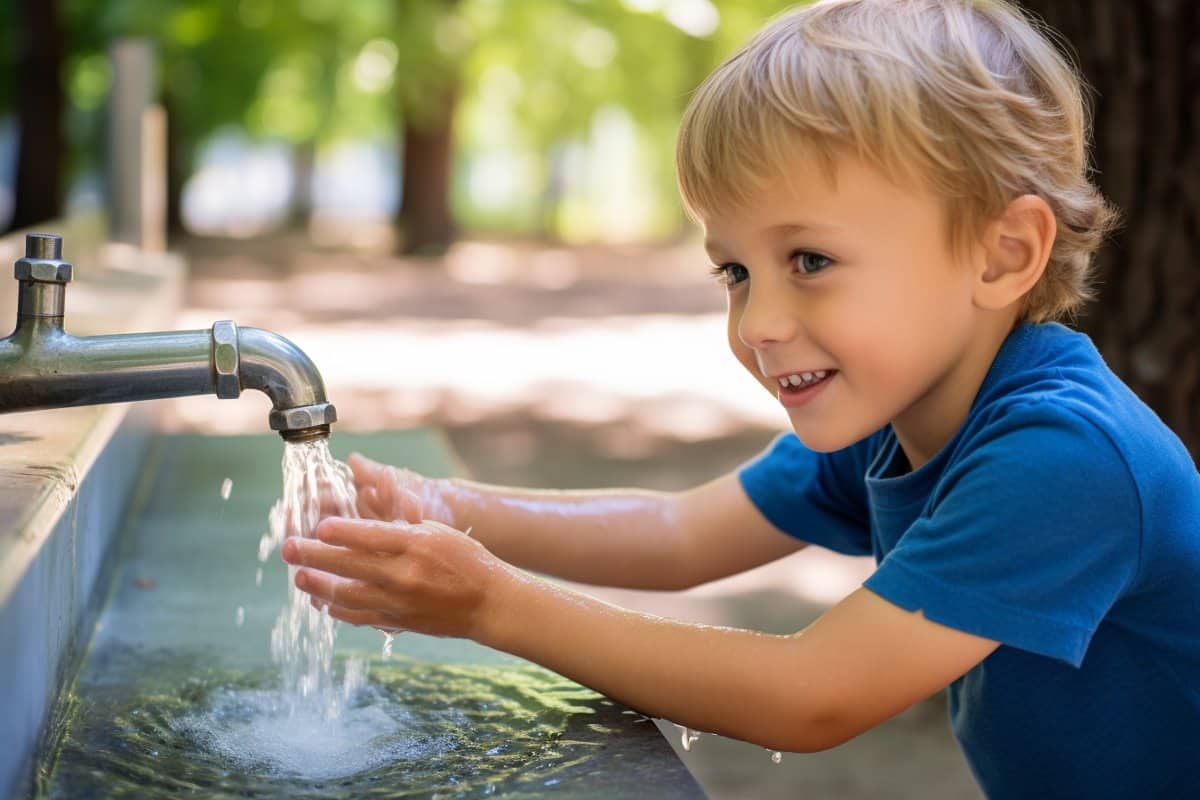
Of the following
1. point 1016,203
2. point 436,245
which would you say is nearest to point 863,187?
point 1016,203

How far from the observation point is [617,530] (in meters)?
1.77

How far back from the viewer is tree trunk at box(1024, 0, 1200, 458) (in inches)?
106

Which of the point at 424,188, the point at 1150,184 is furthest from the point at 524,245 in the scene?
the point at 1150,184

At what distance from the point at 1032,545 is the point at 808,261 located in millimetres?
337

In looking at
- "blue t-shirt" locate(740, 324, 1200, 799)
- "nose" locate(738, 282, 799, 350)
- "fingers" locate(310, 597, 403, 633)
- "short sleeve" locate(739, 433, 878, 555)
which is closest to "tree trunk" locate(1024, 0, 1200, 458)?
"short sleeve" locate(739, 433, 878, 555)

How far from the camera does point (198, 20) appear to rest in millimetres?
15352

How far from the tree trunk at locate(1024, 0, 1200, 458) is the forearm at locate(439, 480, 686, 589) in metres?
1.34

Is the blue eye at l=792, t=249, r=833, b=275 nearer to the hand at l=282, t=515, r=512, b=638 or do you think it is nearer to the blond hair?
the blond hair

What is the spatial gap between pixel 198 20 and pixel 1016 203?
50.2 feet

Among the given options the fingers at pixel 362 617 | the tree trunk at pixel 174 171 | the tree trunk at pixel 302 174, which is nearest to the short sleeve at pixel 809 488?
the fingers at pixel 362 617

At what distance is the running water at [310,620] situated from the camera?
1.47 meters

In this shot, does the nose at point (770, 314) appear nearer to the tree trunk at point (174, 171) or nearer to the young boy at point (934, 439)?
the young boy at point (934, 439)

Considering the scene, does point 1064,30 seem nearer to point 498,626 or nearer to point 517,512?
point 517,512

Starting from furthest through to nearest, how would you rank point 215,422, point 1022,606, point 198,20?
point 198,20, point 215,422, point 1022,606
